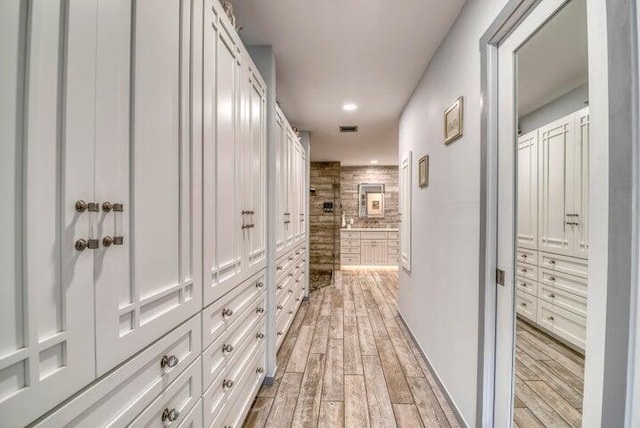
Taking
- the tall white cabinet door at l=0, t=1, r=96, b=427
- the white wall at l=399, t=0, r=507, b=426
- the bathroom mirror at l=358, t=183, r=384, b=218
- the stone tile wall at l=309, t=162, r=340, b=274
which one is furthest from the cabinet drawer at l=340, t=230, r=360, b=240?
the tall white cabinet door at l=0, t=1, r=96, b=427

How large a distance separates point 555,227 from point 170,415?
1.50m

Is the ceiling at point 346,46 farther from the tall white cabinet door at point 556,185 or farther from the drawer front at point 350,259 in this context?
the drawer front at point 350,259

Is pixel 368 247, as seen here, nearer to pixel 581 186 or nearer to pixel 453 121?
pixel 453 121

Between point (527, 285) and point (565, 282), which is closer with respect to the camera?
point (565, 282)

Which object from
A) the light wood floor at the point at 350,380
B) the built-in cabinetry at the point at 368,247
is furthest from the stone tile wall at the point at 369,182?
the light wood floor at the point at 350,380

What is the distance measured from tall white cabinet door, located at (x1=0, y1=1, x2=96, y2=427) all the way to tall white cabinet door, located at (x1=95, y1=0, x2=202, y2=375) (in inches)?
1.8

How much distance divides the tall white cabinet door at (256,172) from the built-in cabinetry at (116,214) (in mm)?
309

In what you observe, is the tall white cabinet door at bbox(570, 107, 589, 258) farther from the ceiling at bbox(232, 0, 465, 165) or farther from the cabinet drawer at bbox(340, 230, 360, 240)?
the cabinet drawer at bbox(340, 230, 360, 240)

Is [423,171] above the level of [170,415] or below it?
above

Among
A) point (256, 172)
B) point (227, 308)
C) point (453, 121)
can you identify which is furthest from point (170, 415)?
point (453, 121)

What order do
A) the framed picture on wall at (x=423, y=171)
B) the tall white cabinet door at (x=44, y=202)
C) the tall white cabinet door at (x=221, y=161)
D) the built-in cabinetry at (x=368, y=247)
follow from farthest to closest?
the built-in cabinetry at (x=368, y=247), the framed picture on wall at (x=423, y=171), the tall white cabinet door at (x=221, y=161), the tall white cabinet door at (x=44, y=202)

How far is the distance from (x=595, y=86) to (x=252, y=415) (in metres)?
2.21

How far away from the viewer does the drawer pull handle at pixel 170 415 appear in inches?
35.1

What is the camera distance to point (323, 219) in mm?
6391
